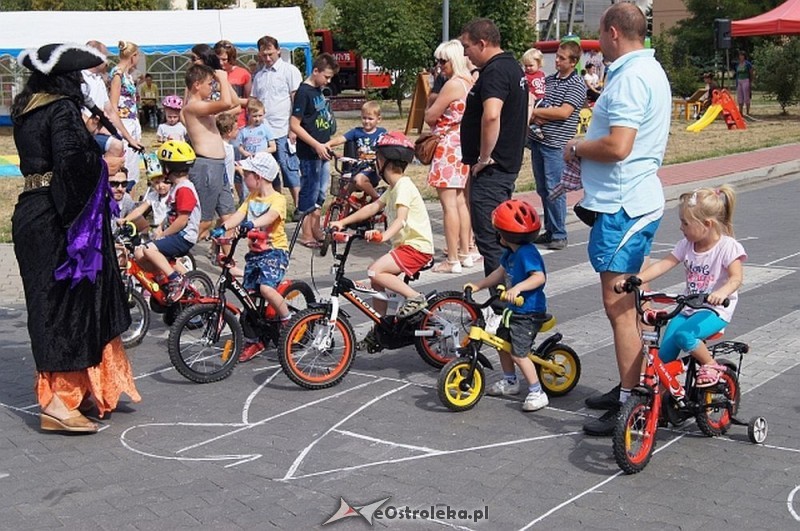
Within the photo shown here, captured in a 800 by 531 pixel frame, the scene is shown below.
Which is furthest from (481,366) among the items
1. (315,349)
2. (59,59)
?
(59,59)

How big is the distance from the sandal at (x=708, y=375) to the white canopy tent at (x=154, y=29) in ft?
74.6

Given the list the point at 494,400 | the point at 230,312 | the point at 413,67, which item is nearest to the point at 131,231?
the point at 230,312

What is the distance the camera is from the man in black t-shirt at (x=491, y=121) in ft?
27.0

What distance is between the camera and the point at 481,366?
663 centimetres

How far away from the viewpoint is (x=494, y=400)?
21.6 feet

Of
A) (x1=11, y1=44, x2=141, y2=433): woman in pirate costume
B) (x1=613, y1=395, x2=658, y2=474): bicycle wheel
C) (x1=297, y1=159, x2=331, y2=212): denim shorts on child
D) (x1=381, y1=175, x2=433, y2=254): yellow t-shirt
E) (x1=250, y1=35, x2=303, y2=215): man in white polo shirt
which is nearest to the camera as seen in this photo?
(x1=613, y1=395, x2=658, y2=474): bicycle wheel

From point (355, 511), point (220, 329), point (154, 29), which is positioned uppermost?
point (154, 29)

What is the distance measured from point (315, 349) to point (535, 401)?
1.45 metres

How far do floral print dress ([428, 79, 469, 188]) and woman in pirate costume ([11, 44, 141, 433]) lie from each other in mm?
4790

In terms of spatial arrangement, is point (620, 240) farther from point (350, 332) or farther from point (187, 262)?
point (187, 262)

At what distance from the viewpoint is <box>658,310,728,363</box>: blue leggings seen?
217 inches

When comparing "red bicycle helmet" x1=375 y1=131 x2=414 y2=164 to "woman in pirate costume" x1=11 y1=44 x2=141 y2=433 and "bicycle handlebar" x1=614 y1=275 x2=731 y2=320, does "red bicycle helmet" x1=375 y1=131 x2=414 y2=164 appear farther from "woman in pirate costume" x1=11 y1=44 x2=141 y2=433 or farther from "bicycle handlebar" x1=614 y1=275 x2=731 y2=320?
"bicycle handlebar" x1=614 y1=275 x2=731 y2=320

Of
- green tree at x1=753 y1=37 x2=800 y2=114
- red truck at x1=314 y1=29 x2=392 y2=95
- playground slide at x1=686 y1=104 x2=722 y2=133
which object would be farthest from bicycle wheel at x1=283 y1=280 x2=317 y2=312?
red truck at x1=314 y1=29 x2=392 y2=95

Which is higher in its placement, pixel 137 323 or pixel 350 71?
pixel 350 71
